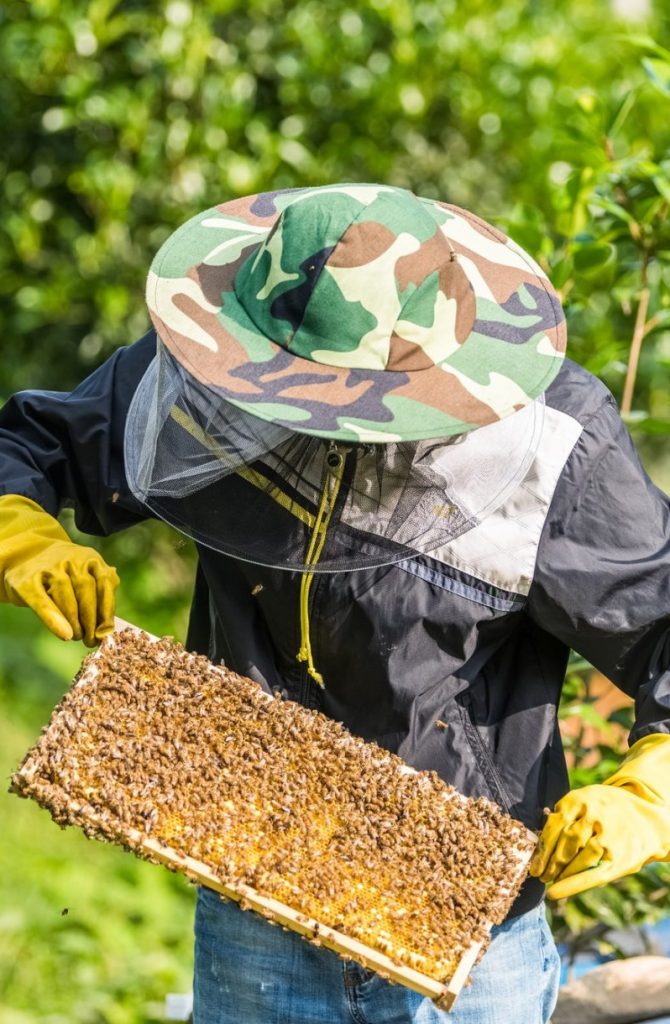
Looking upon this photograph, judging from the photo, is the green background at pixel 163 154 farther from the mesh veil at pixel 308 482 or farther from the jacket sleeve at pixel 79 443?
the mesh veil at pixel 308 482

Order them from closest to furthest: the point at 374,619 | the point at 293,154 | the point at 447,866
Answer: the point at 447,866 → the point at 374,619 → the point at 293,154

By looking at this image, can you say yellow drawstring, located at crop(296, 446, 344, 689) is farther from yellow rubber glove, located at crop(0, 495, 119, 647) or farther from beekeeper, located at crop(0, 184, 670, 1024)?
yellow rubber glove, located at crop(0, 495, 119, 647)

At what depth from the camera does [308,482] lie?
2061 millimetres

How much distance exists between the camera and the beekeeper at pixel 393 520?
1860 mm

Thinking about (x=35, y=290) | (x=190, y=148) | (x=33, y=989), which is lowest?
(x=33, y=989)

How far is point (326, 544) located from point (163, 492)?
12.3 inches

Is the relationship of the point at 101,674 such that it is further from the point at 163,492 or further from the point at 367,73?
the point at 367,73

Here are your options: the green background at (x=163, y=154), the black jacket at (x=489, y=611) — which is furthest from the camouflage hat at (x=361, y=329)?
the green background at (x=163, y=154)

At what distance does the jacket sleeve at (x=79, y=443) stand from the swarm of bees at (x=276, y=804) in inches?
14.8

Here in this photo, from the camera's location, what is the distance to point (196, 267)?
2043mm

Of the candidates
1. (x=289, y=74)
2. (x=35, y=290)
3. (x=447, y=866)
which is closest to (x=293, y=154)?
(x=289, y=74)

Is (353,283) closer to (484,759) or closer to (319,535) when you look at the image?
(319,535)

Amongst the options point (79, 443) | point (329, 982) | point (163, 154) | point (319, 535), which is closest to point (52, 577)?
point (79, 443)

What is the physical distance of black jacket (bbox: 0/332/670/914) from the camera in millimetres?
2047
